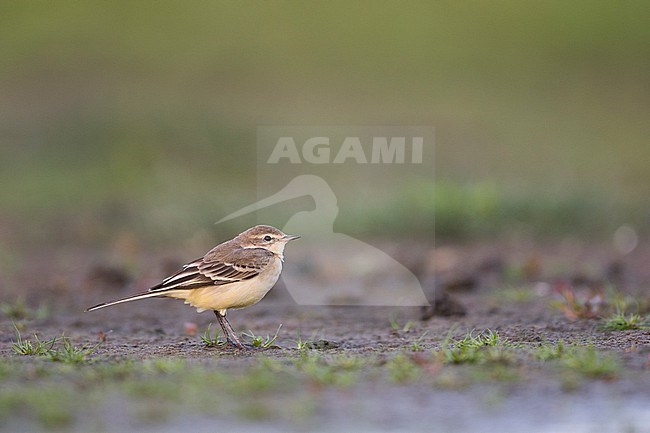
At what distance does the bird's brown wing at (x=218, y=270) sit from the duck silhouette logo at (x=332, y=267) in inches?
112

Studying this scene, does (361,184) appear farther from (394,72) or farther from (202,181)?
(394,72)

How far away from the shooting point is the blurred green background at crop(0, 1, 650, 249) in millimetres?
15703

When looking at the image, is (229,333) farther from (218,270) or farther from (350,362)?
(350,362)

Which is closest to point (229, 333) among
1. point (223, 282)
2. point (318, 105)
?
point (223, 282)

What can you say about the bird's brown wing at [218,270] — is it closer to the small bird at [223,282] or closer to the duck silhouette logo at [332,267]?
the small bird at [223,282]

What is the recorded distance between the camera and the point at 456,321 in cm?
1048

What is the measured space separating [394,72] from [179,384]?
1675cm

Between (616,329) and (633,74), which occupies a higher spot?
(633,74)

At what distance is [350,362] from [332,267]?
560cm

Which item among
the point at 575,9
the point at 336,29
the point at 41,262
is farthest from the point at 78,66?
the point at 575,9

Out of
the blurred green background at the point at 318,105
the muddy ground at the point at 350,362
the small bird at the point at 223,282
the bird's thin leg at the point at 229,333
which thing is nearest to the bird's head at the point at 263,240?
the small bird at the point at 223,282

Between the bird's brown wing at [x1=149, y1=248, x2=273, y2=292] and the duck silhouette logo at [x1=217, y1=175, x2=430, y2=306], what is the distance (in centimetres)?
284

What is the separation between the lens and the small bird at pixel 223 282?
911 centimetres

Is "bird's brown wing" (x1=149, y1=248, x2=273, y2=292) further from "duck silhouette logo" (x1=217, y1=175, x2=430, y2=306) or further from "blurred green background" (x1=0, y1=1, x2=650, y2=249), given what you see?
"blurred green background" (x1=0, y1=1, x2=650, y2=249)
